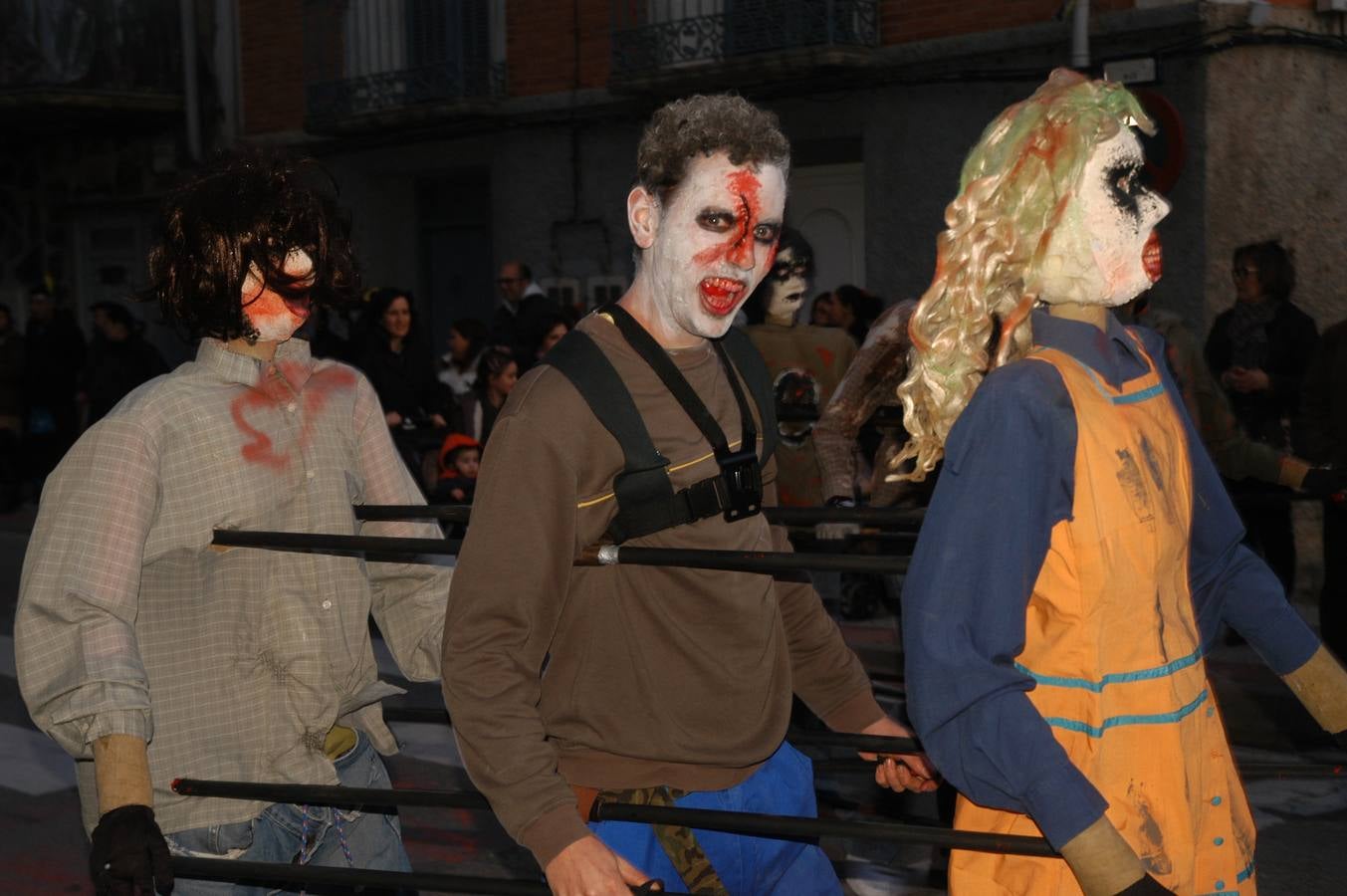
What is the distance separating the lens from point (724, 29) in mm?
15023

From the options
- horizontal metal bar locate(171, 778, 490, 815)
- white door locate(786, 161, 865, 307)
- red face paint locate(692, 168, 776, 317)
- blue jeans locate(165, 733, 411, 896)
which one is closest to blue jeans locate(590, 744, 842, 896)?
horizontal metal bar locate(171, 778, 490, 815)

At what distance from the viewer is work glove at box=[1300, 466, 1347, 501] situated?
5.15 m

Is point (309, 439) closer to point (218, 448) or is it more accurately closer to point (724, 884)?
point (218, 448)

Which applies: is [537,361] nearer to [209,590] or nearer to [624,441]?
[209,590]

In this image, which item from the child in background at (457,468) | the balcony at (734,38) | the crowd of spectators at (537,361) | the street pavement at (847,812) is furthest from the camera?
the balcony at (734,38)

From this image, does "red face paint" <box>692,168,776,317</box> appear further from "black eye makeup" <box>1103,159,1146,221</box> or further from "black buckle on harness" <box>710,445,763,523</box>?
"black eye makeup" <box>1103,159,1146,221</box>

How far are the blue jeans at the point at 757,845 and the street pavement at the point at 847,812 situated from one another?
5.51 feet

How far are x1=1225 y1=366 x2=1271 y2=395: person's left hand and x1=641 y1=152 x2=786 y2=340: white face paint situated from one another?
682cm

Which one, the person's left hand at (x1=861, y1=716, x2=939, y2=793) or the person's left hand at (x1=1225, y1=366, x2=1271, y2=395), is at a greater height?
the person's left hand at (x1=1225, y1=366, x2=1271, y2=395)

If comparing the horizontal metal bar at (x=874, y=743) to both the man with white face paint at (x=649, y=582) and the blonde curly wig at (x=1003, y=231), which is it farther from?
the blonde curly wig at (x=1003, y=231)

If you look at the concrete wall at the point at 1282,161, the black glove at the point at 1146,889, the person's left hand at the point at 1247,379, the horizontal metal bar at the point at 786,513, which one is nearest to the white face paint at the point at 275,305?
the horizontal metal bar at the point at 786,513

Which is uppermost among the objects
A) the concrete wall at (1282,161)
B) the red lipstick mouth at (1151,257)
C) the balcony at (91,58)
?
the balcony at (91,58)

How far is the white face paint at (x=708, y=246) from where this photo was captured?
8.80ft

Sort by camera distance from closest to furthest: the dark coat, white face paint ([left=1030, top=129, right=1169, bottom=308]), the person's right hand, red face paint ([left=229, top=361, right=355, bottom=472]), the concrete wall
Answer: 1. white face paint ([left=1030, top=129, right=1169, bottom=308])
2. the person's right hand
3. red face paint ([left=229, top=361, right=355, bottom=472])
4. the dark coat
5. the concrete wall
